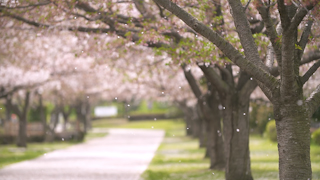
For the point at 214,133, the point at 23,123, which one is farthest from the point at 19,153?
the point at 214,133

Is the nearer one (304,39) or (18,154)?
(304,39)

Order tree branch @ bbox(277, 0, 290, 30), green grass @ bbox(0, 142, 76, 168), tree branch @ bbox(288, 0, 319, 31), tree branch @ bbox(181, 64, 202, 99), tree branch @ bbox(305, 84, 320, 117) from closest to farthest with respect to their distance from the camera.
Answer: tree branch @ bbox(288, 0, 319, 31) → tree branch @ bbox(277, 0, 290, 30) → tree branch @ bbox(305, 84, 320, 117) → tree branch @ bbox(181, 64, 202, 99) → green grass @ bbox(0, 142, 76, 168)

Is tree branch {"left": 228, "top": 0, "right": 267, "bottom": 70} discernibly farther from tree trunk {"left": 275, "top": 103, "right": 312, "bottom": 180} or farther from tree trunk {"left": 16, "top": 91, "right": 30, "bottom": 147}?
tree trunk {"left": 16, "top": 91, "right": 30, "bottom": 147}

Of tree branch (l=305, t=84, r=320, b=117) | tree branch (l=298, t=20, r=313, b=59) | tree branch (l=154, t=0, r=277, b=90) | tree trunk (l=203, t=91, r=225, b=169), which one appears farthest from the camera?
tree trunk (l=203, t=91, r=225, b=169)

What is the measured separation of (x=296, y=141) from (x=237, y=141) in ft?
14.8

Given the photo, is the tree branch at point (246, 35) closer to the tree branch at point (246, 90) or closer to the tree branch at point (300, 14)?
the tree branch at point (300, 14)

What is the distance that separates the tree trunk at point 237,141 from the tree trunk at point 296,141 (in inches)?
171

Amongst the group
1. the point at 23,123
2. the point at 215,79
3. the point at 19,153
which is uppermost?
the point at 215,79

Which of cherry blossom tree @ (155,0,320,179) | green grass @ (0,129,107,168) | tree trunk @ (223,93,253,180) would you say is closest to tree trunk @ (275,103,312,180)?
cherry blossom tree @ (155,0,320,179)

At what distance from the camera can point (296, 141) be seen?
286 inches

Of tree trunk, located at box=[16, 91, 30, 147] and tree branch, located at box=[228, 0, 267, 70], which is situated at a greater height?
tree branch, located at box=[228, 0, 267, 70]

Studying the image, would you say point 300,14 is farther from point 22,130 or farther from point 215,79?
point 22,130

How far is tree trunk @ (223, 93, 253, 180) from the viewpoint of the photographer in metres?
11.7

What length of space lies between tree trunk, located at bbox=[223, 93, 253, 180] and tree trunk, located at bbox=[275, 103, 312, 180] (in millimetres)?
4351
